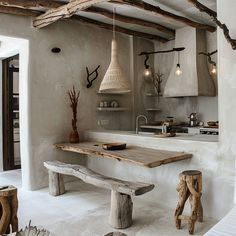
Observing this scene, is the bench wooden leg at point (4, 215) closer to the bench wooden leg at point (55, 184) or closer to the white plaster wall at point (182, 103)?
the bench wooden leg at point (55, 184)

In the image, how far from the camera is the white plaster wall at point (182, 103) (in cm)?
541

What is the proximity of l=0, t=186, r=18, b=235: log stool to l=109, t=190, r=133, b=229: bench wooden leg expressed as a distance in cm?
103

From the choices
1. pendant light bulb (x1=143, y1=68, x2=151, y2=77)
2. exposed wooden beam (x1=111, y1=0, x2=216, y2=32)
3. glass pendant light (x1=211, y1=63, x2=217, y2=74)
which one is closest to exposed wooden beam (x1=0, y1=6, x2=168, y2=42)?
pendant light bulb (x1=143, y1=68, x2=151, y2=77)

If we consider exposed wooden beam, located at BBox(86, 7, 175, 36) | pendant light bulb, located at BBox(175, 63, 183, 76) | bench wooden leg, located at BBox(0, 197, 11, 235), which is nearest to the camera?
bench wooden leg, located at BBox(0, 197, 11, 235)

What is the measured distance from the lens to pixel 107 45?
5.29 m

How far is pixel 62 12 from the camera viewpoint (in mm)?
3785

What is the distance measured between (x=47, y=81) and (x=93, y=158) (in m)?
1.59

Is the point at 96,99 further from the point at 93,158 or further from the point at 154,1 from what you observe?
the point at 154,1

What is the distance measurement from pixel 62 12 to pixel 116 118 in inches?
94.6

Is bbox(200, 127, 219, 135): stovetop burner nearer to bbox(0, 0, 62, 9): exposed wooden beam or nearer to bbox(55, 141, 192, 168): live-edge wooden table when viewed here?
bbox(55, 141, 192, 168): live-edge wooden table

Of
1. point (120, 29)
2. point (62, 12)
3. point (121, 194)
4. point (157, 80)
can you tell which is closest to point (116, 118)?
point (157, 80)

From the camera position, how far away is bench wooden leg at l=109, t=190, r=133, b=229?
9.51 feet

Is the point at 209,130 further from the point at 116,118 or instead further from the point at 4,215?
the point at 4,215

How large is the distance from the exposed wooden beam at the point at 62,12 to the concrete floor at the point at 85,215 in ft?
8.69
